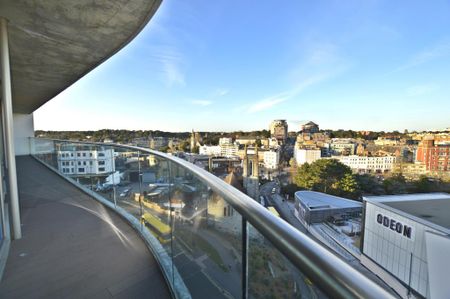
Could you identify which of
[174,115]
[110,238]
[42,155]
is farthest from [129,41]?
[174,115]

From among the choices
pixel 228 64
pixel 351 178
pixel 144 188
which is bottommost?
pixel 351 178

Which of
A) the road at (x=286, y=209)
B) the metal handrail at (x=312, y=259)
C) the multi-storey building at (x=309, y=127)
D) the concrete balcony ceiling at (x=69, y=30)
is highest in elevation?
the multi-storey building at (x=309, y=127)

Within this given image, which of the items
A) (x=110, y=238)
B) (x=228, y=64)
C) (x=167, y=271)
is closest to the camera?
(x=167, y=271)

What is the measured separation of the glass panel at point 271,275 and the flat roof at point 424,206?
11.7 meters

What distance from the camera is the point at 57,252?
2.30 metres

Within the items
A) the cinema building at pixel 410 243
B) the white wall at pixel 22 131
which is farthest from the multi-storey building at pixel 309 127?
the white wall at pixel 22 131

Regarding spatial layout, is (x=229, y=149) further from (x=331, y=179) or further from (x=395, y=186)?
(x=395, y=186)

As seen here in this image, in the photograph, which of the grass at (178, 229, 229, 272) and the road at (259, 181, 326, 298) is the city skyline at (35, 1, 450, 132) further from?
the road at (259, 181, 326, 298)

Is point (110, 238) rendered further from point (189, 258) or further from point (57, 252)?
point (189, 258)

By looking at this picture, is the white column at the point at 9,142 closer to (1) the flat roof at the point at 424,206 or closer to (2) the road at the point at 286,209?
(2) the road at the point at 286,209

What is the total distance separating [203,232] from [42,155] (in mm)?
9105

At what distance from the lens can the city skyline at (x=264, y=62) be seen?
9.59m

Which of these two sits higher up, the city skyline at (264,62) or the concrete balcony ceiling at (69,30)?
the city skyline at (264,62)

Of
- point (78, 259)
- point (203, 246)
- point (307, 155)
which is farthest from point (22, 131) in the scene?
point (307, 155)
